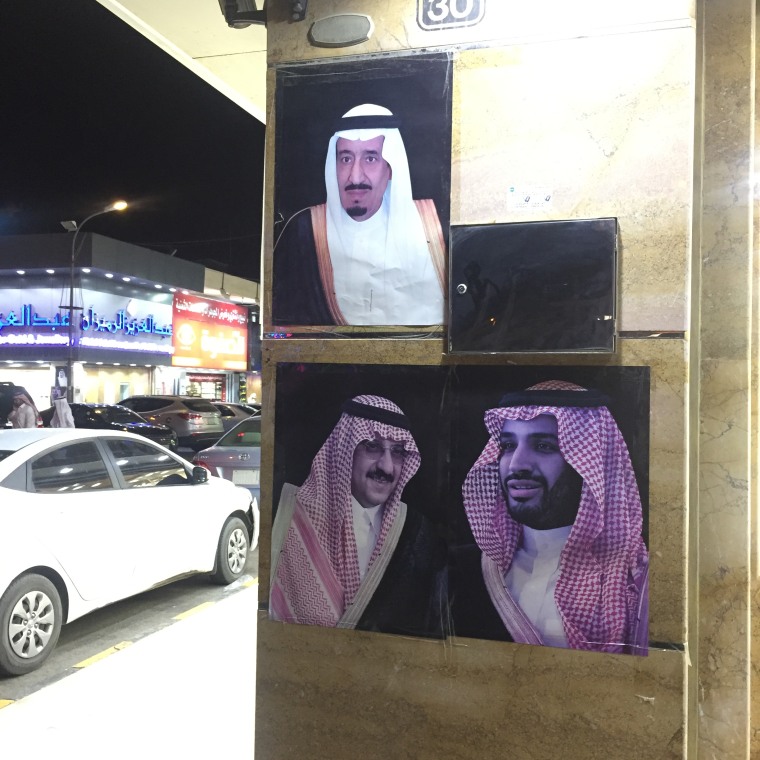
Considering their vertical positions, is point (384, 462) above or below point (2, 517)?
above

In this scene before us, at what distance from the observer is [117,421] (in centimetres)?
1833

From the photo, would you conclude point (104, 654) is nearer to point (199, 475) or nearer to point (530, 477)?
point (199, 475)

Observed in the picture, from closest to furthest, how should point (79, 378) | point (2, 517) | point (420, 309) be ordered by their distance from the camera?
point (420, 309) → point (2, 517) → point (79, 378)

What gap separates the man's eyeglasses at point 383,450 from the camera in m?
2.79

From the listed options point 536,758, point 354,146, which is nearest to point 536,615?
point 536,758

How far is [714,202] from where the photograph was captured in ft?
8.70

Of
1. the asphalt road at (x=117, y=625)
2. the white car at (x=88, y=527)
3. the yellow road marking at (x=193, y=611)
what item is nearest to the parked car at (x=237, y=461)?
the asphalt road at (x=117, y=625)

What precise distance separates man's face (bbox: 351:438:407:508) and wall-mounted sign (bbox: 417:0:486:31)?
157 cm

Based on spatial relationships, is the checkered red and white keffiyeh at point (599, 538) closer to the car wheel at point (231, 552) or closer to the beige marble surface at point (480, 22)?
the beige marble surface at point (480, 22)

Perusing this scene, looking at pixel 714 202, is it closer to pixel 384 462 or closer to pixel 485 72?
pixel 485 72

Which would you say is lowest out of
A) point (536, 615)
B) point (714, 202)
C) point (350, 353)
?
point (536, 615)

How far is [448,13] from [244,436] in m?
8.22

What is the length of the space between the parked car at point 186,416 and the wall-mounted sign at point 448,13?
60.5 feet

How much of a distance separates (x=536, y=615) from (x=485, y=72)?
77.4 inches
